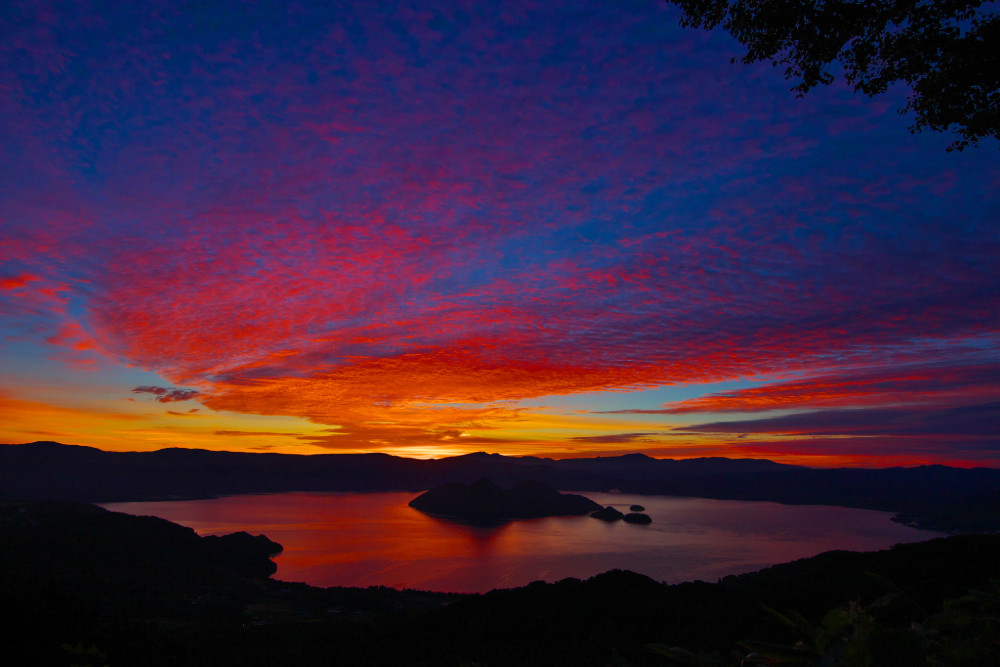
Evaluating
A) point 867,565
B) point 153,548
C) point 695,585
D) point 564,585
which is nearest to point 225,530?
point 153,548

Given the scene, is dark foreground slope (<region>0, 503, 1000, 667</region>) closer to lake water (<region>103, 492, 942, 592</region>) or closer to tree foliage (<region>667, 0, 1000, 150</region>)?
tree foliage (<region>667, 0, 1000, 150</region>)

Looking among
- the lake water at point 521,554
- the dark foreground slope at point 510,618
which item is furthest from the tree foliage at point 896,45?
the lake water at point 521,554

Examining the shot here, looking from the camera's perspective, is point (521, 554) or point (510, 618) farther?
point (521, 554)

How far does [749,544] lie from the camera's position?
167125 millimetres

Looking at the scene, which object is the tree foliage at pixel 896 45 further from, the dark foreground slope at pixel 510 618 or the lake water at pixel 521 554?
the lake water at pixel 521 554

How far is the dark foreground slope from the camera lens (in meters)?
9.03

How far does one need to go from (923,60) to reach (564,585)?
2265 inches

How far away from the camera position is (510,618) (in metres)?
46.2

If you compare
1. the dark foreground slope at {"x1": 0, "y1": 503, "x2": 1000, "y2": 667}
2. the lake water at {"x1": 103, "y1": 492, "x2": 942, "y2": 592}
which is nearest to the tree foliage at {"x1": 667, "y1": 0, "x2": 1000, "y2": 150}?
the dark foreground slope at {"x1": 0, "y1": 503, "x2": 1000, "y2": 667}

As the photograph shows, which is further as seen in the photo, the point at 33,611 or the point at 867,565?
the point at 867,565

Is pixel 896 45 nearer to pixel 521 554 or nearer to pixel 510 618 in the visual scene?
pixel 510 618

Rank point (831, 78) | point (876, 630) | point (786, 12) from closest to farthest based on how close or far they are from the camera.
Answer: point (876, 630) < point (786, 12) < point (831, 78)

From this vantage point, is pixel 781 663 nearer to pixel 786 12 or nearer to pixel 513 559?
pixel 786 12

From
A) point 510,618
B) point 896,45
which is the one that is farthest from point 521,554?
point 896,45
